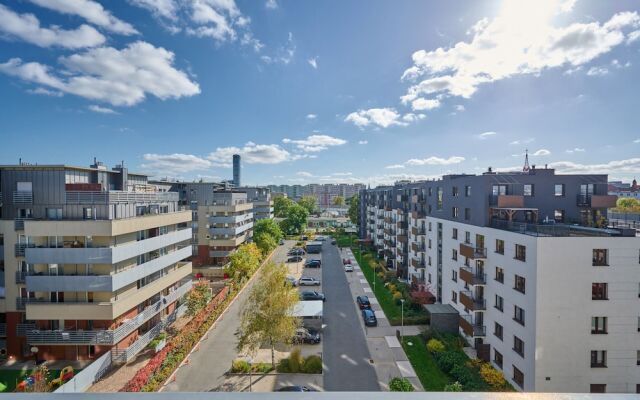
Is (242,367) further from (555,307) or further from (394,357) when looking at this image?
(555,307)

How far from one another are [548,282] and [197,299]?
83.3ft

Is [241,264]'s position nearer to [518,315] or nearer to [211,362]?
[211,362]

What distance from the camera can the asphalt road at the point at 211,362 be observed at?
1960 centimetres

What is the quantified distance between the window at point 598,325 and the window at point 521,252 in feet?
14.1

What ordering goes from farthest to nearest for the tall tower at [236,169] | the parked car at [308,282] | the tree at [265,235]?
the tall tower at [236,169], the tree at [265,235], the parked car at [308,282]

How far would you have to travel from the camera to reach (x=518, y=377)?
19.1 metres

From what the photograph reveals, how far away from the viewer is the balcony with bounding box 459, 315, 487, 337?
23.1 metres

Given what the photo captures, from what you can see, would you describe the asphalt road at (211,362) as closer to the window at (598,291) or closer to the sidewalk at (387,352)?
the sidewalk at (387,352)

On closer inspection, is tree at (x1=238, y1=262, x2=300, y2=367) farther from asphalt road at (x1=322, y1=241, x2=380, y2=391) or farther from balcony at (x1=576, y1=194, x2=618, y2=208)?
balcony at (x1=576, y1=194, x2=618, y2=208)

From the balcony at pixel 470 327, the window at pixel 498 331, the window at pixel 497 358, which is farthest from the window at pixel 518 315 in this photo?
the balcony at pixel 470 327

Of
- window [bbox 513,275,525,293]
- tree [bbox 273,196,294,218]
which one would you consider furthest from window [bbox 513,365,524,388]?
tree [bbox 273,196,294,218]

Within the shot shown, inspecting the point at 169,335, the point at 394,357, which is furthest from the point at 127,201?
the point at 394,357

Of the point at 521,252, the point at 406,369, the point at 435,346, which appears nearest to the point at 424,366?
the point at 406,369

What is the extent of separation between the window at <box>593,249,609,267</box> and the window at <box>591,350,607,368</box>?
4.59m
